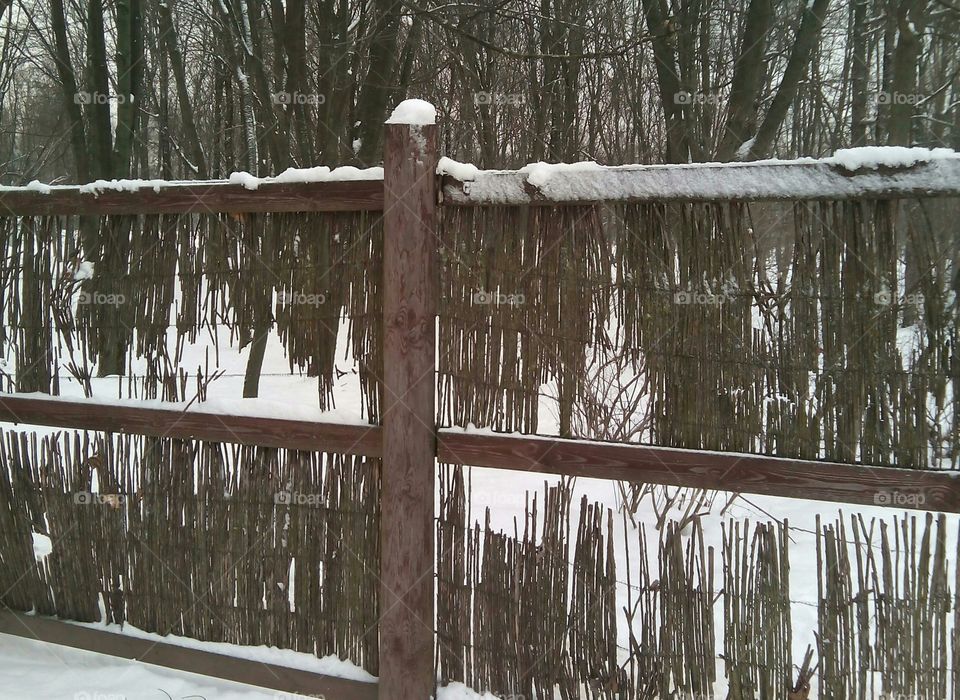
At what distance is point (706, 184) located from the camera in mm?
2387

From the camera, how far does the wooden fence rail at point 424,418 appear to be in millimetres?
2285

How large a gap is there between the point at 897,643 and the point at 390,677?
6.05 ft

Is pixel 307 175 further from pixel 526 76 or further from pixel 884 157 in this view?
pixel 526 76

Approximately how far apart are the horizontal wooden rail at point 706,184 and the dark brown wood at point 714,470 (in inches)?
34.9

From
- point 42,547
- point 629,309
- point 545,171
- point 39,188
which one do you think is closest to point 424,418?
point 629,309

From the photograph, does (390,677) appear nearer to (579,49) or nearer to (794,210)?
(794,210)

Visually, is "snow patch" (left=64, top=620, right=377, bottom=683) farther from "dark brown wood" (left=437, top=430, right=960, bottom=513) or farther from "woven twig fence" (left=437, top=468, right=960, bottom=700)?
"dark brown wood" (left=437, top=430, right=960, bottom=513)

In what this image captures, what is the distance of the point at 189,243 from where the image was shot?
3088 millimetres

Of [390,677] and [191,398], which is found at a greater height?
[191,398]

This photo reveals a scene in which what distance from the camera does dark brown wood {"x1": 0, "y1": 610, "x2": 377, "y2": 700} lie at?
114 inches

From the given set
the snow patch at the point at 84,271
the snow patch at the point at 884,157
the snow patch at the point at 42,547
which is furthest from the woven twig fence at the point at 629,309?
the snow patch at the point at 42,547

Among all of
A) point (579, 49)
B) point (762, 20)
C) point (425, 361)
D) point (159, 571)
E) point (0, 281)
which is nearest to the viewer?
point (425, 361)

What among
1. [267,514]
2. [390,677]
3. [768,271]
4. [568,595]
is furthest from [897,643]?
[267,514]

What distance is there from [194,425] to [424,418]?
1106 mm
